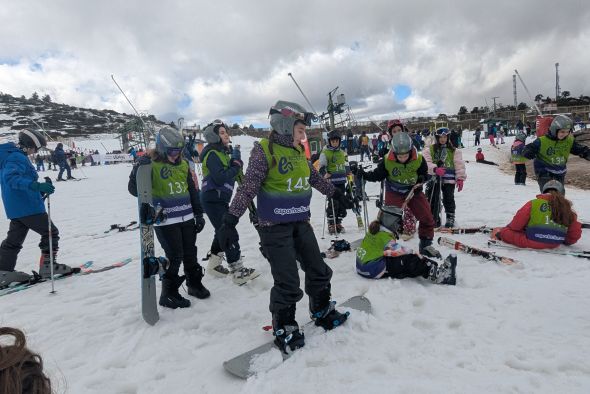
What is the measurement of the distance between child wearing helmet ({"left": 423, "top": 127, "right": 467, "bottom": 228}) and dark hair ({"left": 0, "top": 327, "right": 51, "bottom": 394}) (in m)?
7.04

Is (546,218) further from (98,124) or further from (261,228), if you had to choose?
(98,124)

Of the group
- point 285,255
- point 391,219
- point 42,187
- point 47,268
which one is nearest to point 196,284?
point 285,255

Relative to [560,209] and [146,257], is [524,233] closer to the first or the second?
[560,209]

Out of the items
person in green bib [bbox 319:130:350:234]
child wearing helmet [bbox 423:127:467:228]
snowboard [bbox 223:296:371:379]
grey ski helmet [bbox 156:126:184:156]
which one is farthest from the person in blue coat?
child wearing helmet [bbox 423:127:467:228]

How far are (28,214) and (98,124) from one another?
8843 centimetres

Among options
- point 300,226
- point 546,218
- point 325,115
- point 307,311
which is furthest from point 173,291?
point 325,115

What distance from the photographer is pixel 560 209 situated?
5125 millimetres

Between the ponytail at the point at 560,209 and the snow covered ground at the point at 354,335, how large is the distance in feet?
1.88

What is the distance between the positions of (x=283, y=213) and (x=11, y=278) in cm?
468

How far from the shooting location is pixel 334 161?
Answer: 24.8 feet

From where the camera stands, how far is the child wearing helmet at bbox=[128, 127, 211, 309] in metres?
4.09

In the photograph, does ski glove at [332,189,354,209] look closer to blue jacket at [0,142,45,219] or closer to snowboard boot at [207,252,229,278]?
snowboard boot at [207,252,229,278]

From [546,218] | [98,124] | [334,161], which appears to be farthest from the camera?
[98,124]

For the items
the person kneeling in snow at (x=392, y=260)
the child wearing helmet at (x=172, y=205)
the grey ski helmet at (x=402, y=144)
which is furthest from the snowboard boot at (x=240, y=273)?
the grey ski helmet at (x=402, y=144)
